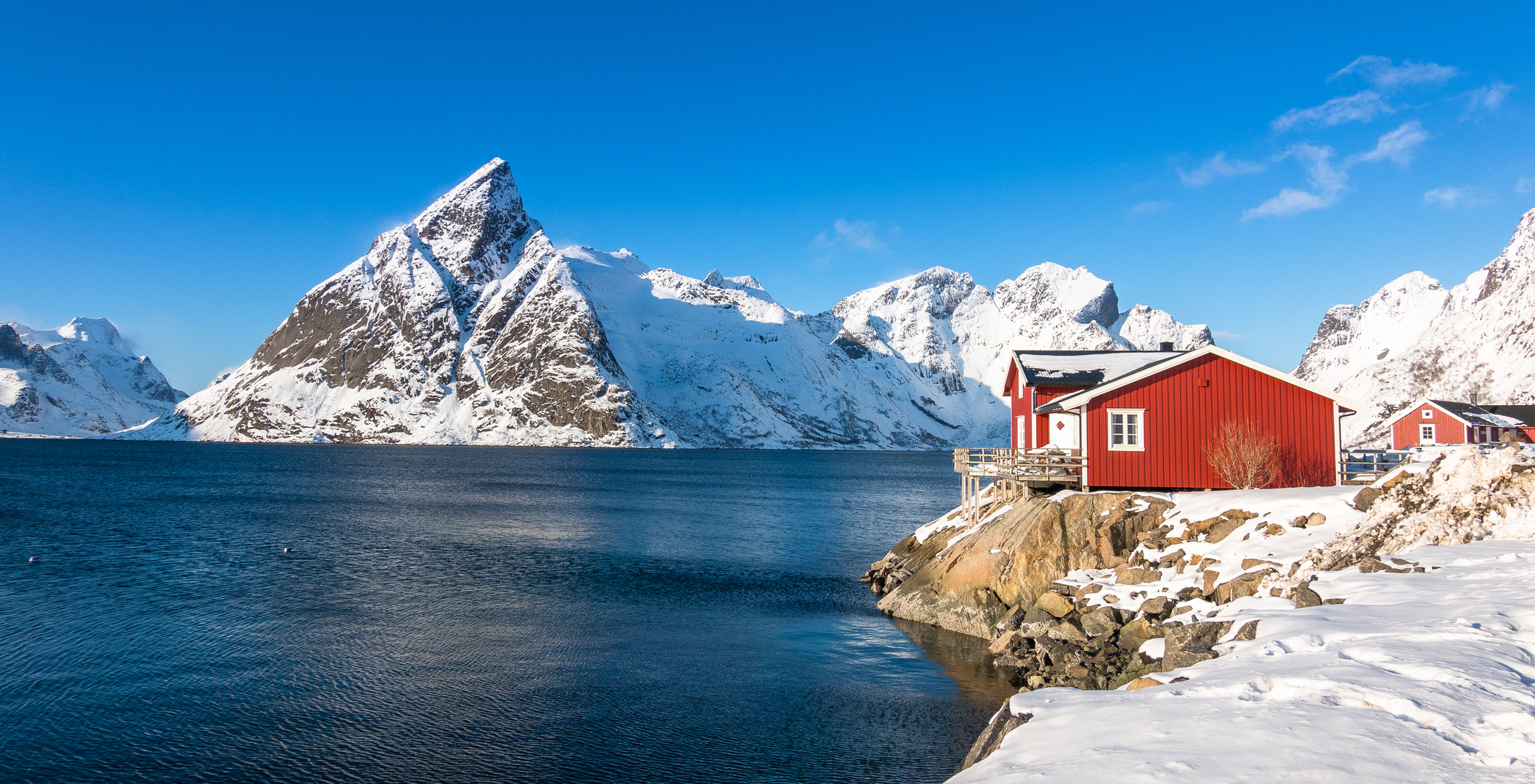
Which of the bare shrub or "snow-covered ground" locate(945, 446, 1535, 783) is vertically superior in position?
the bare shrub

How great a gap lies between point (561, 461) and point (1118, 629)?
522 feet

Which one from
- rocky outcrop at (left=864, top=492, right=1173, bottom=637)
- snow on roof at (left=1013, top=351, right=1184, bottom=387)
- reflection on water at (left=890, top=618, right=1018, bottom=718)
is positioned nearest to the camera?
reflection on water at (left=890, top=618, right=1018, bottom=718)

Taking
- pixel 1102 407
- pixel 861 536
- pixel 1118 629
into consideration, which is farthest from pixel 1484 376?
pixel 1118 629

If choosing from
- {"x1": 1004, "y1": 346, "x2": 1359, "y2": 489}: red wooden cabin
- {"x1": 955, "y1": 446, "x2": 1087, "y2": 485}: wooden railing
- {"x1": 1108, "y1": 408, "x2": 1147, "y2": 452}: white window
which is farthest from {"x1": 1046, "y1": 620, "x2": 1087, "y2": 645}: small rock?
{"x1": 1108, "y1": 408, "x2": 1147, "y2": 452}: white window

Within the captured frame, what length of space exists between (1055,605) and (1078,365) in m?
19.6

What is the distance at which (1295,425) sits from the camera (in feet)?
105

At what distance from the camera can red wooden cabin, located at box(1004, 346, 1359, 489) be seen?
104 feet

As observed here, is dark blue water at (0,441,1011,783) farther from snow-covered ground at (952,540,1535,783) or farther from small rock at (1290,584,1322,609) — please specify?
small rock at (1290,584,1322,609)

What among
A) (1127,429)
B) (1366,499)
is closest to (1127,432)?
(1127,429)

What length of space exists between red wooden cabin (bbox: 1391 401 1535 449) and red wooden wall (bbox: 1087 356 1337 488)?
125ft

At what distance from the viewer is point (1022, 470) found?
34.2 metres

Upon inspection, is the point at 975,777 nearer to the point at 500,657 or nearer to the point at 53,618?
the point at 500,657

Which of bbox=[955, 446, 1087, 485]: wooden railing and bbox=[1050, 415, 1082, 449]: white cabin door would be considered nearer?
bbox=[955, 446, 1087, 485]: wooden railing

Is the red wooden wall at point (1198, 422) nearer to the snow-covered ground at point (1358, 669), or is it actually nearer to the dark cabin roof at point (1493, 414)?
the snow-covered ground at point (1358, 669)
